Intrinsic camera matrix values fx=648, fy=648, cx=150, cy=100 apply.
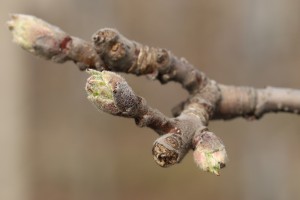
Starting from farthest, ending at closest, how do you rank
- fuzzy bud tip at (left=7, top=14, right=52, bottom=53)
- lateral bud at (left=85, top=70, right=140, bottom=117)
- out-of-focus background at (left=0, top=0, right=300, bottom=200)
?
out-of-focus background at (left=0, top=0, right=300, bottom=200) → fuzzy bud tip at (left=7, top=14, right=52, bottom=53) → lateral bud at (left=85, top=70, right=140, bottom=117)

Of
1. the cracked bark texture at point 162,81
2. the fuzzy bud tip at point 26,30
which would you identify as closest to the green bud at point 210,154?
the cracked bark texture at point 162,81

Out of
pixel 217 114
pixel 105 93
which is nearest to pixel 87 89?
pixel 105 93

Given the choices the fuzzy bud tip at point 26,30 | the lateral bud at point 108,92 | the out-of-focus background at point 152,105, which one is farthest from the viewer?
the out-of-focus background at point 152,105

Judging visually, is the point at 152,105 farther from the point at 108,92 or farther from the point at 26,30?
the point at 108,92

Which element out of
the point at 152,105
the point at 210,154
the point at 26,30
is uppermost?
the point at 152,105

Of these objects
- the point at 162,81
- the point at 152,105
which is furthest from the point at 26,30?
the point at 152,105

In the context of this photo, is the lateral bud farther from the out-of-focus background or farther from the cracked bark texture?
the out-of-focus background

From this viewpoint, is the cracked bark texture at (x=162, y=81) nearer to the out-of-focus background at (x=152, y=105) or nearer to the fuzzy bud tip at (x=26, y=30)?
the fuzzy bud tip at (x=26, y=30)

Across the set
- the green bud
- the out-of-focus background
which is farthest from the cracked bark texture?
the out-of-focus background
